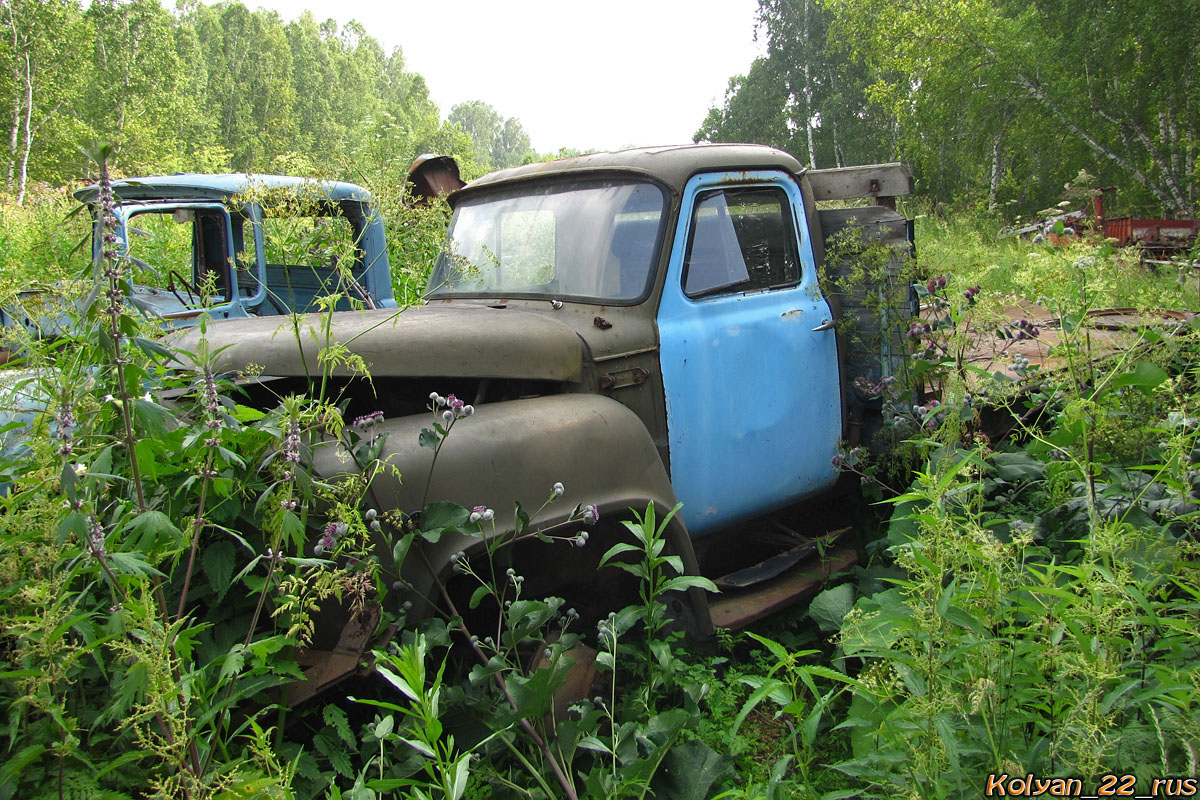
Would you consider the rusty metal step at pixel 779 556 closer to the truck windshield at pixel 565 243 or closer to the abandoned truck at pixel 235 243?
the truck windshield at pixel 565 243

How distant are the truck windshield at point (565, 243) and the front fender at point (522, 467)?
25.9 inches

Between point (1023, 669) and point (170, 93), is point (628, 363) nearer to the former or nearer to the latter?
point (1023, 669)

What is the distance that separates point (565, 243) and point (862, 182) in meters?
1.55

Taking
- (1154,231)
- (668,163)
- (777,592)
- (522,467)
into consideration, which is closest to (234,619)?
(522,467)

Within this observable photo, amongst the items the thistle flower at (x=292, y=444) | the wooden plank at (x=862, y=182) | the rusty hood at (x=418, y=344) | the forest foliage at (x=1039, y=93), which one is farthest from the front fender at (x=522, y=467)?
the forest foliage at (x=1039, y=93)

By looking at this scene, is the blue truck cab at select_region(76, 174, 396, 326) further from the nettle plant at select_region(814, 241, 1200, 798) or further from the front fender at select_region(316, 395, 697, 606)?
the nettle plant at select_region(814, 241, 1200, 798)

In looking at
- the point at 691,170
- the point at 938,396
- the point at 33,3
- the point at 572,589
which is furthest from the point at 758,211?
the point at 33,3

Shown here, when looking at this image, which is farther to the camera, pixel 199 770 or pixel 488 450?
pixel 488 450

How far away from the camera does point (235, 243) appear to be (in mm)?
6520

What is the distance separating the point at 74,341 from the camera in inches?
78.2

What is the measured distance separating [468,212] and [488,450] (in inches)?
71.4

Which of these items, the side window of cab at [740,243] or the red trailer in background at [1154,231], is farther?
the red trailer in background at [1154,231]

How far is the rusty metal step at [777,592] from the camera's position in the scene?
293cm

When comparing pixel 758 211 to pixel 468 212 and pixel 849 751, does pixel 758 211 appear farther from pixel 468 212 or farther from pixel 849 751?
pixel 849 751
